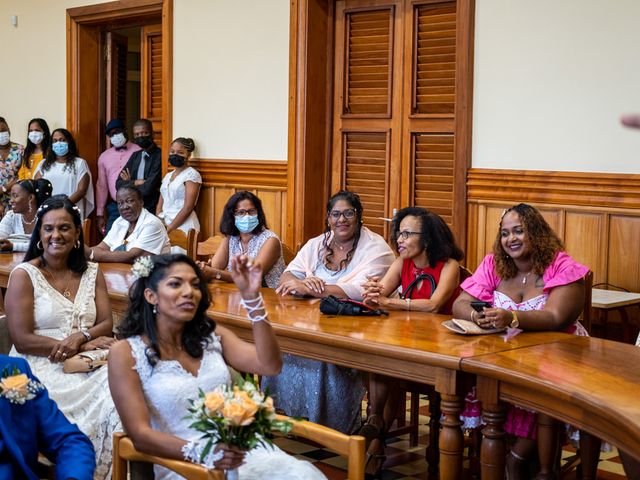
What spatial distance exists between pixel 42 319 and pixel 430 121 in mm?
3616

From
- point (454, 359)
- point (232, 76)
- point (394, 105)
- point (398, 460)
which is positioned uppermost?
point (232, 76)

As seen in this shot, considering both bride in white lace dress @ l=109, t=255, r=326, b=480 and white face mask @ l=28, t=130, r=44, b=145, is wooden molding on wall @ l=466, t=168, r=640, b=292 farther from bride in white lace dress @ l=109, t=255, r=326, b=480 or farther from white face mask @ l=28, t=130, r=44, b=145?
white face mask @ l=28, t=130, r=44, b=145

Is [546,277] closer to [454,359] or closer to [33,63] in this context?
[454,359]

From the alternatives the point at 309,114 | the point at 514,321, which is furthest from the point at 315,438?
the point at 309,114

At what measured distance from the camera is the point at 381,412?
4340 millimetres

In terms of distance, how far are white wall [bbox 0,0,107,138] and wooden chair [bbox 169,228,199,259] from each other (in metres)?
3.69

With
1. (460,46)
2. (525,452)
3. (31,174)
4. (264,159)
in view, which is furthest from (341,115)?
(525,452)

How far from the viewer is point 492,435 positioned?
3377mm

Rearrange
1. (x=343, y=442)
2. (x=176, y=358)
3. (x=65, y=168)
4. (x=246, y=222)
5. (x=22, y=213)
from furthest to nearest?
(x=65, y=168), (x=22, y=213), (x=246, y=222), (x=176, y=358), (x=343, y=442)

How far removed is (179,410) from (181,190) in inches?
214

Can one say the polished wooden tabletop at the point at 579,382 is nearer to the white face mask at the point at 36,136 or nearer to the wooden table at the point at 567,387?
the wooden table at the point at 567,387

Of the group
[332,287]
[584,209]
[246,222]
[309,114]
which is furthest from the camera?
[309,114]

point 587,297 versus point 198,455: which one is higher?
point 587,297

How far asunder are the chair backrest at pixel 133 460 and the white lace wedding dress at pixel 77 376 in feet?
2.83
